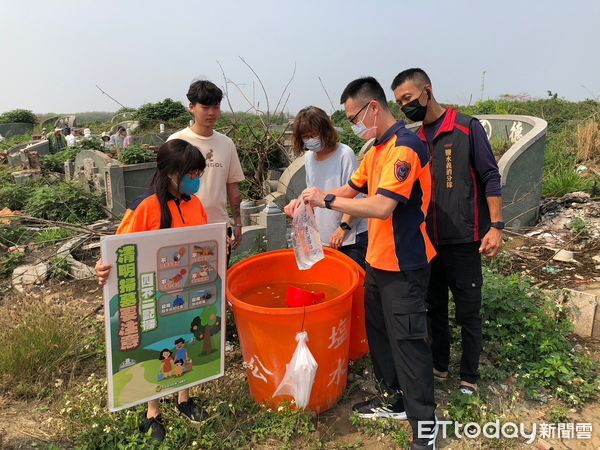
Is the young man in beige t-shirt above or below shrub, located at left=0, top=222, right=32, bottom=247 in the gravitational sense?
above

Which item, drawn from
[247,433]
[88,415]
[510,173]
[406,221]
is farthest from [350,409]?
[510,173]

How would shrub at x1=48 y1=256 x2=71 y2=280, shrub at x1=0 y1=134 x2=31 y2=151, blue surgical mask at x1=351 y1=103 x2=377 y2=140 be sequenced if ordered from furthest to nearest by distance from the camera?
shrub at x1=0 y1=134 x2=31 y2=151 < shrub at x1=48 y1=256 x2=71 y2=280 < blue surgical mask at x1=351 y1=103 x2=377 y2=140

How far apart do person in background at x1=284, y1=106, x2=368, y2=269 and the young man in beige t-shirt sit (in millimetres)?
518

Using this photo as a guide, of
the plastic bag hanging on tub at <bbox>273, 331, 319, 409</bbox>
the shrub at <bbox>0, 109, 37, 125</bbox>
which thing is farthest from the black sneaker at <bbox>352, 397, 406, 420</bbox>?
the shrub at <bbox>0, 109, 37, 125</bbox>

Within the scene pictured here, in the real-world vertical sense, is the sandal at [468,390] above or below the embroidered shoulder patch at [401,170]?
below

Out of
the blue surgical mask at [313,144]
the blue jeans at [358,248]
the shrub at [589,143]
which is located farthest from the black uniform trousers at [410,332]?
the shrub at [589,143]

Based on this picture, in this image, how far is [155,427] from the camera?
2.26 metres

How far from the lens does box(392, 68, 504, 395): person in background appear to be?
2.34 meters

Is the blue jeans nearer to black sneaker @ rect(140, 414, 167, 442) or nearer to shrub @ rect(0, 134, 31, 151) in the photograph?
black sneaker @ rect(140, 414, 167, 442)

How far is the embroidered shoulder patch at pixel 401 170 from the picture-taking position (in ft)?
6.28

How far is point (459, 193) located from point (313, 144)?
1017mm

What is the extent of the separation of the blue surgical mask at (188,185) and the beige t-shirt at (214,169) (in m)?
0.62

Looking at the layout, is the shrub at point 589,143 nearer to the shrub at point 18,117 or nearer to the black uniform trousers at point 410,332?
the black uniform trousers at point 410,332

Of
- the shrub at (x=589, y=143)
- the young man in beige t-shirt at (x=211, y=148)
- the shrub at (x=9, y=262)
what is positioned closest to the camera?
the young man in beige t-shirt at (x=211, y=148)
